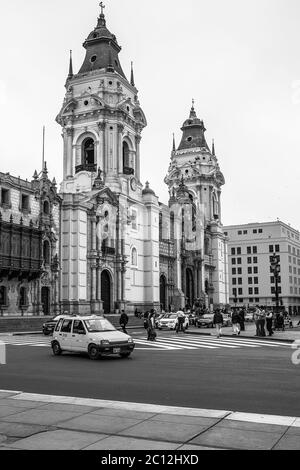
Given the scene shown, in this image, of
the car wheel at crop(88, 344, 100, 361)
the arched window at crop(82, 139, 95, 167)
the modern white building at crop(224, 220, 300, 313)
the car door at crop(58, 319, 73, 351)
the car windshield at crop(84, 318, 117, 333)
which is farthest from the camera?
the modern white building at crop(224, 220, 300, 313)

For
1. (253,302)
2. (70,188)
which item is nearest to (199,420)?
(70,188)

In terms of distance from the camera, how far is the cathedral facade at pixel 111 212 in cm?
5281

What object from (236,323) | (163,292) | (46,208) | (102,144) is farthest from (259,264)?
(236,323)

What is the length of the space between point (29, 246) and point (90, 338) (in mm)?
29032

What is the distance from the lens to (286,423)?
8.11 metres

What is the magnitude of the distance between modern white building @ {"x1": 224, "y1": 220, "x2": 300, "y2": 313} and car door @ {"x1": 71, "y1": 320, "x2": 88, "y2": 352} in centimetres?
9678

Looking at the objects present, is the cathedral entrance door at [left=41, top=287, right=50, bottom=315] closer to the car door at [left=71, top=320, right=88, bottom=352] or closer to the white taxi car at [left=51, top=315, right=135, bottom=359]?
the white taxi car at [left=51, top=315, right=135, bottom=359]

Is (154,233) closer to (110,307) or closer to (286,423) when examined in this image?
(110,307)

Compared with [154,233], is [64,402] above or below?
below

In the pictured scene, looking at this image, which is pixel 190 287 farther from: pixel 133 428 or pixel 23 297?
pixel 133 428

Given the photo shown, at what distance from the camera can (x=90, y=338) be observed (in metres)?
18.4

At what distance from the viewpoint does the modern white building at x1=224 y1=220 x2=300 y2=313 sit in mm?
114875

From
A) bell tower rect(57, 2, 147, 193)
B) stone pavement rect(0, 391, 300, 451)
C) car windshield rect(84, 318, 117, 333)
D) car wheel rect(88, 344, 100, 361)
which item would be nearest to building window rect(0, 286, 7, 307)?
bell tower rect(57, 2, 147, 193)
